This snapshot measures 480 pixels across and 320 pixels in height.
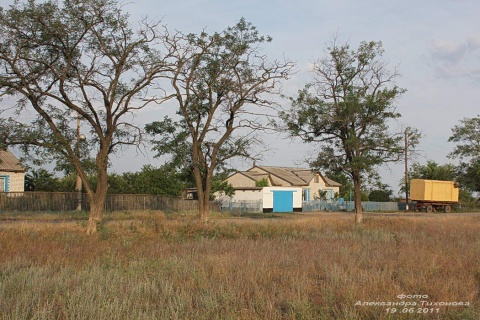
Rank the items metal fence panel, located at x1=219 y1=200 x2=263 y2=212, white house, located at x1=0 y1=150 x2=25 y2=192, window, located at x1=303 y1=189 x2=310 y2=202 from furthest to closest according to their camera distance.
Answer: window, located at x1=303 y1=189 x2=310 y2=202
metal fence panel, located at x1=219 y1=200 x2=263 y2=212
white house, located at x1=0 y1=150 x2=25 y2=192

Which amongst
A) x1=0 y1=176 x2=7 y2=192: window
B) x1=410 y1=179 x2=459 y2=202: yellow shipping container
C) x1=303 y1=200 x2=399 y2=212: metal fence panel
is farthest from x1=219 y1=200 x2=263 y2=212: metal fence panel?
x1=0 y1=176 x2=7 y2=192: window

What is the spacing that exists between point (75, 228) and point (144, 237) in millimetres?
3906

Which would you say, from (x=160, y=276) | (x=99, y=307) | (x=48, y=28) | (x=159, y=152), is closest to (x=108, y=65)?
(x=48, y=28)

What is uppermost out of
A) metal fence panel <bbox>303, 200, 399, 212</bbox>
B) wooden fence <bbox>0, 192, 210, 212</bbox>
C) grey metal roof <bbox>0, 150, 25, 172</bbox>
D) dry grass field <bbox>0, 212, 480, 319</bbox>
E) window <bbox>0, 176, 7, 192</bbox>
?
grey metal roof <bbox>0, 150, 25, 172</bbox>

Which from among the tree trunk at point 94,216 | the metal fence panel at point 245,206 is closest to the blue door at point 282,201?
the metal fence panel at point 245,206

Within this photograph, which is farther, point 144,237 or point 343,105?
point 343,105

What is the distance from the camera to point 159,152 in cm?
2788

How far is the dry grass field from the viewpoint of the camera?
7.66 m

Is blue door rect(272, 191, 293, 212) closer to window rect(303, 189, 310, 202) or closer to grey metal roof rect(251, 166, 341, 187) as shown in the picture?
grey metal roof rect(251, 166, 341, 187)

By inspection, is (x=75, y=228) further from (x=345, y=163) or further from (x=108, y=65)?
(x=345, y=163)

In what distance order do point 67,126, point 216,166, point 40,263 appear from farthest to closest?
point 216,166, point 67,126, point 40,263

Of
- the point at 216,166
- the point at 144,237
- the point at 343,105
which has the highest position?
the point at 343,105

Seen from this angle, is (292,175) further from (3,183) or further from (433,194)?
(3,183)

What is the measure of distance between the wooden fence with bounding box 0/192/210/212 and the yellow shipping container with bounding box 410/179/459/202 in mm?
27601
